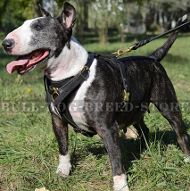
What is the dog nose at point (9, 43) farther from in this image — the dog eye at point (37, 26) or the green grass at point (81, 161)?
the green grass at point (81, 161)

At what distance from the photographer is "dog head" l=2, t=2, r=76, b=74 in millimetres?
3756

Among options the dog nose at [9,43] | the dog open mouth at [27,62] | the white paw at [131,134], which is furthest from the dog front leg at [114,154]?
the white paw at [131,134]

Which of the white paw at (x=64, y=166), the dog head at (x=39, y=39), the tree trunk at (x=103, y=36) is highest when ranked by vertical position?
the dog head at (x=39, y=39)

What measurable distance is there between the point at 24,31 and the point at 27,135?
2.06 meters

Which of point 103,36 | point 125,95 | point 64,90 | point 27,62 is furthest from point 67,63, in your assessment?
point 103,36

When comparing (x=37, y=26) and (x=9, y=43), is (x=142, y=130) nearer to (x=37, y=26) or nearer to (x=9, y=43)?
(x=37, y=26)

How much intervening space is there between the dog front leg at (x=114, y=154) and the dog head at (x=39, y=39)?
0.76 meters

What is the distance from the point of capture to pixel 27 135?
5613 millimetres

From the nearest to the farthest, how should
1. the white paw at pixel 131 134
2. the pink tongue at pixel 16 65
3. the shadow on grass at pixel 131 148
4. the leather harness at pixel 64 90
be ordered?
the pink tongue at pixel 16 65 → the leather harness at pixel 64 90 → the shadow on grass at pixel 131 148 → the white paw at pixel 131 134

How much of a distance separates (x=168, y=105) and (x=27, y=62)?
63.4 inches

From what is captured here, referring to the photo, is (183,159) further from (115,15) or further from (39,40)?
(115,15)

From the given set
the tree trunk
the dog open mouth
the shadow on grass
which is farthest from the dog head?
the tree trunk

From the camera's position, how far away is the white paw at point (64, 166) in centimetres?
447

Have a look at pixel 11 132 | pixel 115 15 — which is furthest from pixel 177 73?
pixel 115 15
